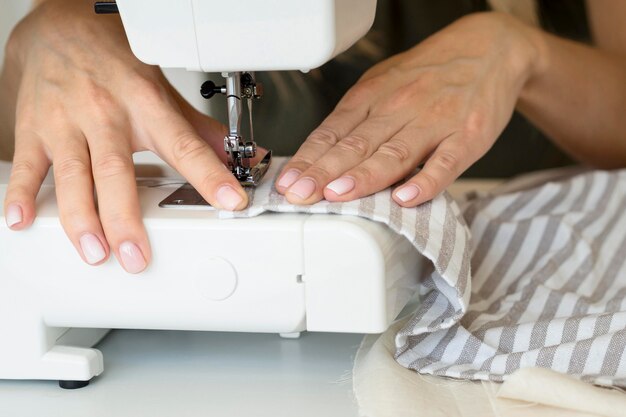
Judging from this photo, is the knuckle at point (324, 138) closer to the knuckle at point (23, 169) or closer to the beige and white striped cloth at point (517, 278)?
the beige and white striped cloth at point (517, 278)

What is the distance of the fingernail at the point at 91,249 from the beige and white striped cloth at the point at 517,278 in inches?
5.3

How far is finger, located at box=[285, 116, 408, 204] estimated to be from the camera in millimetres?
943

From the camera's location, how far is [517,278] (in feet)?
3.82

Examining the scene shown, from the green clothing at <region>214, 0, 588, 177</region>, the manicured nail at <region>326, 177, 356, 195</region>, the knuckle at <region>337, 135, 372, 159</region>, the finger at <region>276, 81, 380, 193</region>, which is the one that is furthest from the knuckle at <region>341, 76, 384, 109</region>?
the green clothing at <region>214, 0, 588, 177</region>

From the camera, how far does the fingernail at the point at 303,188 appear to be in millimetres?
937

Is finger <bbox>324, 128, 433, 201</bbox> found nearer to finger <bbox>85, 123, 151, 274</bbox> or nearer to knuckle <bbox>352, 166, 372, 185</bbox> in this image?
knuckle <bbox>352, 166, 372, 185</bbox>

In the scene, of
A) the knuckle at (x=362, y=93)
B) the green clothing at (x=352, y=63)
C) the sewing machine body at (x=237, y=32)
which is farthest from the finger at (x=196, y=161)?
the green clothing at (x=352, y=63)

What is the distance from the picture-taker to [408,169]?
3.42 feet

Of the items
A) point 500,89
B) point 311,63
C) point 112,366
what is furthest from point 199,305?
point 500,89

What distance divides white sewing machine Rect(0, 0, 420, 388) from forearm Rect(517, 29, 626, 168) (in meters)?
0.46

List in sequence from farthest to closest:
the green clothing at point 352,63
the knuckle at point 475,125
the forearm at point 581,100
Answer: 1. the green clothing at point 352,63
2. the forearm at point 581,100
3. the knuckle at point 475,125

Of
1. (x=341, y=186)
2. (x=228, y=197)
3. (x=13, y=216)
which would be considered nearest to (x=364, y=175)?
(x=341, y=186)

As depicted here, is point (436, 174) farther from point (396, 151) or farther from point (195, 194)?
point (195, 194)

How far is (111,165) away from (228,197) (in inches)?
5.6
